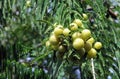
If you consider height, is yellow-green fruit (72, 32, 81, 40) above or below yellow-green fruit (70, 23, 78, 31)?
below

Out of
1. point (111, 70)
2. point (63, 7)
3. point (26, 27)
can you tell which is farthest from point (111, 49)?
point (26, 27)

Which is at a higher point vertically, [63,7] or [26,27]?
[63,7]

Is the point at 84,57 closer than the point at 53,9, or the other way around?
the point at 84,57

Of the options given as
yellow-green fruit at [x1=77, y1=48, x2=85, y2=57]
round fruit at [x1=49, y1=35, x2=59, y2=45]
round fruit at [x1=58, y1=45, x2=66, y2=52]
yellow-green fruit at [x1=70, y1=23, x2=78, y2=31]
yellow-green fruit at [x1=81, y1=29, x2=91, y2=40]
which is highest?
yellow-green fruit at [x1=70, y1=23, x2=78, y2=31]

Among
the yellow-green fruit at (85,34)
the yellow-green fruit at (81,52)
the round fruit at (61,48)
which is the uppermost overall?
the yellow-green fruit at (85,34)

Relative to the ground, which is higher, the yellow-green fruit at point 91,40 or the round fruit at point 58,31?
the round fruit at point 58,31

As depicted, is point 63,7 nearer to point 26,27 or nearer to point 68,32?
point 68,32

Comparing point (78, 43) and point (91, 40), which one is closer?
point (78, 43)

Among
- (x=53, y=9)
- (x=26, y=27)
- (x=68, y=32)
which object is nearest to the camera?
(x=68, y=32)
